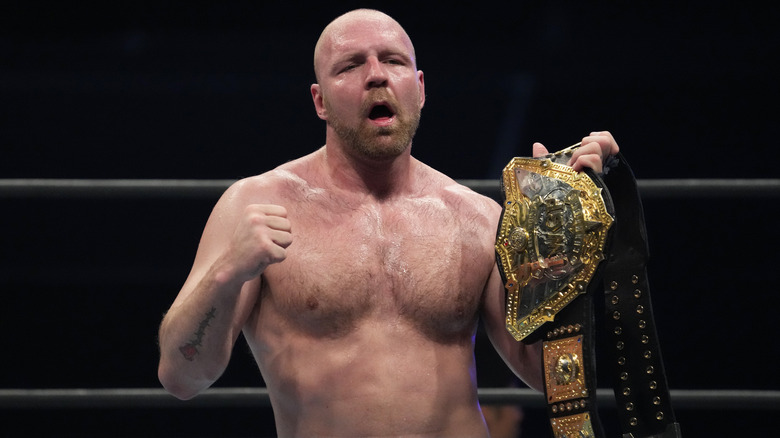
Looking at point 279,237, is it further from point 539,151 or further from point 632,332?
point 632,332

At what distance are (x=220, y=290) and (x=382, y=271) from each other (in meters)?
0.34

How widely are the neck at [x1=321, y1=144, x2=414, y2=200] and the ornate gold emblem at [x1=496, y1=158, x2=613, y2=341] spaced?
0.26m

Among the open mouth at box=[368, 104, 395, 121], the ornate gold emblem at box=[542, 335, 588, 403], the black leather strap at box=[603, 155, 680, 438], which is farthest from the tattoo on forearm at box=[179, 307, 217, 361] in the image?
the black leather strap at box=[603, 155, 680, 438]

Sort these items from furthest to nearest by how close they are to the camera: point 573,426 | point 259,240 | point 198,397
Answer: point 198,397 < point 573,426 < point 259,240

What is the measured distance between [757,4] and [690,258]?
1.15m

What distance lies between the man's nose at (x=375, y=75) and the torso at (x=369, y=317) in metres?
0.23

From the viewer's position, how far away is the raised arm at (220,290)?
1507 millimetres

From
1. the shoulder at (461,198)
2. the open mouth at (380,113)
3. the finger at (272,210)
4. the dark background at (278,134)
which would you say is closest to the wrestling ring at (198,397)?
the shoulder at (461,198)

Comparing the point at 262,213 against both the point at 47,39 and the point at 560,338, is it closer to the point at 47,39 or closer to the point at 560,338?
the point at 560,338

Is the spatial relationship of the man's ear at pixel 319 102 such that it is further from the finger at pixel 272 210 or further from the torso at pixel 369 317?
the finger at pixel 272 210

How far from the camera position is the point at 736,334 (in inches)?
117

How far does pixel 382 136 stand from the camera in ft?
5.84

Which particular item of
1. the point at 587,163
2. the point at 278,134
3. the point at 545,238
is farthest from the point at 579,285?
the point at 278,134

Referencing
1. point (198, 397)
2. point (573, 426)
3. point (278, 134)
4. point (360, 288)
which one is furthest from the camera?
point (278, 134)
